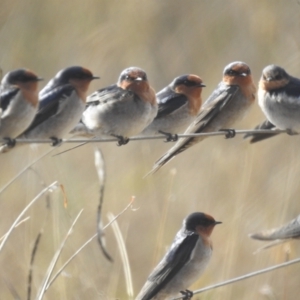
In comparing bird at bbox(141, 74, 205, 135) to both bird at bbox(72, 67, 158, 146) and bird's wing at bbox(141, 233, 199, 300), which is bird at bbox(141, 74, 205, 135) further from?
bird's wing at bbox(141, 233, 199, 300)

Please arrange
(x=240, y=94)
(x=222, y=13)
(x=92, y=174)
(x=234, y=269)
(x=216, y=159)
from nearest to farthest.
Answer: (x=240, y=94), (x=234, y=269), (x=216, y=159), (x=92, y=174), (x=222, y=13)

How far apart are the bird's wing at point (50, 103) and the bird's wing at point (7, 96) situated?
227 mm

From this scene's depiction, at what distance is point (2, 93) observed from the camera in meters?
5.02

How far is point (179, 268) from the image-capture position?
529 centimetres

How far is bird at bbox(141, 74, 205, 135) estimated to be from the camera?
6191 millimetres

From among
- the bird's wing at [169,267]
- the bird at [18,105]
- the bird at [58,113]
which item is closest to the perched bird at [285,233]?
the bird's wing at [169,267]

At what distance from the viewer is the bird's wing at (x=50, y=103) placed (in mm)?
5164

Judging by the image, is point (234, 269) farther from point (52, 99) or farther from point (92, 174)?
point (52, 99)

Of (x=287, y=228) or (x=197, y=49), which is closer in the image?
(x=287, y=228)

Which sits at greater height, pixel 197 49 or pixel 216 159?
pixel 197 49

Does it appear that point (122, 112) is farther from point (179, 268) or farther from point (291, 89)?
point (291, 89)

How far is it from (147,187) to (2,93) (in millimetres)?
2919

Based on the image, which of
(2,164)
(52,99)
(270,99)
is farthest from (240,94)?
(2,164)

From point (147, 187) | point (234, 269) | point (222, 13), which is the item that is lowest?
point (234, 269)
